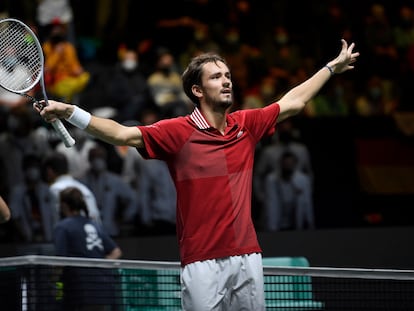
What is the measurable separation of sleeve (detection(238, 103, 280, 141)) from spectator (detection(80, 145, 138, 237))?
21.0 feet

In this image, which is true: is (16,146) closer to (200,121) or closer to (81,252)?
(81,252)

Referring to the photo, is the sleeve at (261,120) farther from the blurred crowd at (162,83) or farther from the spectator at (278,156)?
the spectator at (278,156)

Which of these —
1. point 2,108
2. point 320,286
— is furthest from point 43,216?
point 320,286

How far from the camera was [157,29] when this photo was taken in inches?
704

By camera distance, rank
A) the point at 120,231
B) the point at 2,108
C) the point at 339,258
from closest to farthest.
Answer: the point at 339,258 → the point at 120,231 → the point at 2,108

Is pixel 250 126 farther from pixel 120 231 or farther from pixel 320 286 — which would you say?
pixel 120 231

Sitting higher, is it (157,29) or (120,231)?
(157,29)

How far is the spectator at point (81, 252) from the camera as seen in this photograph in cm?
809

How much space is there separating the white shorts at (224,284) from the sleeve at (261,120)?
720 mm

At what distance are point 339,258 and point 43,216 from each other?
3134 mm

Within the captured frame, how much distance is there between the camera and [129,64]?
16.0 metres

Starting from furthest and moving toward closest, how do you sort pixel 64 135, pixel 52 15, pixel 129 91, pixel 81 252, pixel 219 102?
pixel 52 15 < pixel 129 91 < pixel 81 252 < pixel 219 102 < pixel 64 135

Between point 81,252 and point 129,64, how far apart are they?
23.9 ft

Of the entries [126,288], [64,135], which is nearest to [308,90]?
[64,135]
